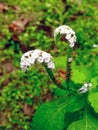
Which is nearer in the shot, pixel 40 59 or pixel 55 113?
pixel 40 59

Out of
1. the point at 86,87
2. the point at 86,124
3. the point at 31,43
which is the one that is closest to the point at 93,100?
the point at 86,87

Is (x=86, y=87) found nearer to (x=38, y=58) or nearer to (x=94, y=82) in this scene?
(x=94, y=82)

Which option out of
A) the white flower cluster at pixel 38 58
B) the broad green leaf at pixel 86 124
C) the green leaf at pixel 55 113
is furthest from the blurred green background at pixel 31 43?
the white flower cluster at pixel 38 58

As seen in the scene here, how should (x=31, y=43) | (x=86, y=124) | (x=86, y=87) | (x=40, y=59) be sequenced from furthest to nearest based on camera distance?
1. (x=31, y=43)
2. (x=86, y=124)
3. (x=86, y=87)
4. (x=40, y=59)

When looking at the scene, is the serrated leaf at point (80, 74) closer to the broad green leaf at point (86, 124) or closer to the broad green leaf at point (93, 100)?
the broad green leaf at point (93, 100)

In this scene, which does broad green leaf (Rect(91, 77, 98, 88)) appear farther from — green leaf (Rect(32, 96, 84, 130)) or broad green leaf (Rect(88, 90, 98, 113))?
green leaf (Rect(32, 96, 84, 130))

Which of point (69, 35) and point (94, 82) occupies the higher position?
point (69, 35)
